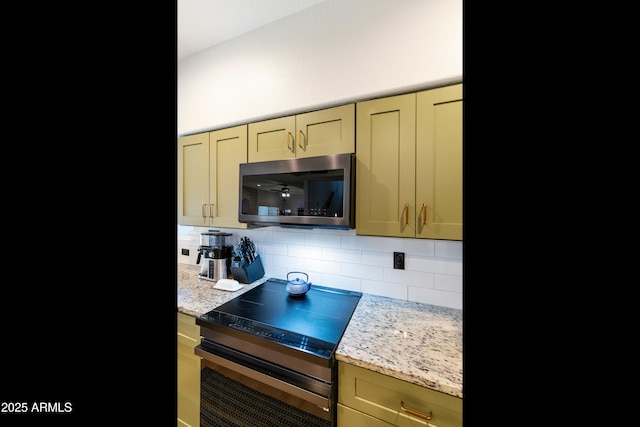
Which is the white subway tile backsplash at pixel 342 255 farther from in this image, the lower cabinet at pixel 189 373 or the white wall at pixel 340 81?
the lower cabinet at pixel 189 373

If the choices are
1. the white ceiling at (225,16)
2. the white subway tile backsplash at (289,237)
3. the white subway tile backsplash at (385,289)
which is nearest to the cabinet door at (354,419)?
the white subway tile backsplash at (385,289)

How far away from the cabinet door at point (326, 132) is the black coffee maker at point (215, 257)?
93 cm

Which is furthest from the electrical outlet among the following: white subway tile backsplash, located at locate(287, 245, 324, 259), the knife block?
the knife block

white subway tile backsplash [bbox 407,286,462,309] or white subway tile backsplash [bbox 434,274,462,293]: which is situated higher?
white subway tile backsplash [bbox 434,274,462,293]

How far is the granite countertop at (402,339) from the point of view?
891mm

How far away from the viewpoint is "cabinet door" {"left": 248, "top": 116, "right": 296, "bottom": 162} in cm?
145

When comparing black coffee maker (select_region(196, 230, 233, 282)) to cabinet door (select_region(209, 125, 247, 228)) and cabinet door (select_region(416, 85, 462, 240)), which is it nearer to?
cabinet door (select_region(209, 125, 247, 228))

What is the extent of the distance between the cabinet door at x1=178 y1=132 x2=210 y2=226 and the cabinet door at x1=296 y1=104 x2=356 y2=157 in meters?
0.76

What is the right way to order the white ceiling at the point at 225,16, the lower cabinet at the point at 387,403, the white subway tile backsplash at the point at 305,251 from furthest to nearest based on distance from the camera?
the white subway tile backsplash at the point at 305,251 < the white ceiling at the point at 225,16 < the lower cabinet at the point at 387,403

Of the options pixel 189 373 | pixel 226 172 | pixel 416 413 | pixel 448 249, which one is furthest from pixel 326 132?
pixel 189 373
